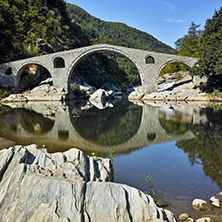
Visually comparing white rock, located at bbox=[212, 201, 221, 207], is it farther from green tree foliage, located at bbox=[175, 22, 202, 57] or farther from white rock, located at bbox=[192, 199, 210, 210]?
green tree foliage, located at bbox=[175, 22, 202, 57]

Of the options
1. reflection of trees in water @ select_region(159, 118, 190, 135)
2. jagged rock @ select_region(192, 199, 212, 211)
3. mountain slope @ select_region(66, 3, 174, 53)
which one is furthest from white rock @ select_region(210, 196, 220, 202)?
mountain slope @ select_region(66, 3, 174, 53)

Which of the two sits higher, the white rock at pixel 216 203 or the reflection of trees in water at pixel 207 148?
the reflection of trees in water at pixel 207 148

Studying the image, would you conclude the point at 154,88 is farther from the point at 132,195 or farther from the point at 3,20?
the point at 132,195

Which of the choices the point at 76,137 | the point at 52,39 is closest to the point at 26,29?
the point at 52,39

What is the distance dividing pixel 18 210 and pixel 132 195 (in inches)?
62.8

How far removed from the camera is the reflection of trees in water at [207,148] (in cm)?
546

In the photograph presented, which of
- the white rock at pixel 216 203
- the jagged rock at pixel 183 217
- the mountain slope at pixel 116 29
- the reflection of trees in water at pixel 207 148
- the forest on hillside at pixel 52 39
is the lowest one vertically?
the jagged rock at pixel 183 217

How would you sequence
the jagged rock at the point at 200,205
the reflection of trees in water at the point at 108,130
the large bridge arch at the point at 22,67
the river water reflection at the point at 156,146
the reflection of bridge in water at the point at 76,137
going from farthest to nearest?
the large bridge arch at the point at 22,67, the reflection of trees in water at the point at 108,130, the reflection of bridge in water at the point at 76,137, the river water reflection at the point at 156,146, the jagged rock at the point at 200,205

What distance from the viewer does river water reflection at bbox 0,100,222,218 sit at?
463 centimetres

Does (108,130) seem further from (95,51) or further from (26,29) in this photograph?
(26,29)

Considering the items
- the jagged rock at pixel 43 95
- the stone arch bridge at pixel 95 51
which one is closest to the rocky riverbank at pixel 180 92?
the stone arch bridge at pixel 95 51

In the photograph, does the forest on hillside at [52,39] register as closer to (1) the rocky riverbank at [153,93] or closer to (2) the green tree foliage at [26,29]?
(2) the green tree foliage at [26,29]

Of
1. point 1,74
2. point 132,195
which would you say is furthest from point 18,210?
point 1,74

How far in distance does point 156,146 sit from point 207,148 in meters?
1.82
